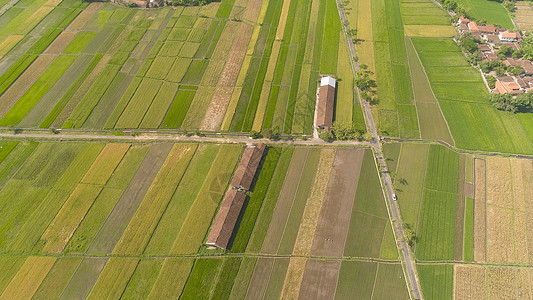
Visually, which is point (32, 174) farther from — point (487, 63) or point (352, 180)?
point (487, 63)

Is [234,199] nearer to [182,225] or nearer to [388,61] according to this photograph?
[182,225]

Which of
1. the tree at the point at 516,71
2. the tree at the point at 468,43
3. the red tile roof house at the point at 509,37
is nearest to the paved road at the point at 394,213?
the tree at the point at 468,43

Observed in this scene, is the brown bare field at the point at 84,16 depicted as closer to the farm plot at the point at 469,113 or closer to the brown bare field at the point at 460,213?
the farm plot at the point at 469,113

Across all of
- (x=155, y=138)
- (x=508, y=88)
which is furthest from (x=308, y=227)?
(x=508, y=88)

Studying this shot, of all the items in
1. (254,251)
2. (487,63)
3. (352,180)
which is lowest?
(254,251)

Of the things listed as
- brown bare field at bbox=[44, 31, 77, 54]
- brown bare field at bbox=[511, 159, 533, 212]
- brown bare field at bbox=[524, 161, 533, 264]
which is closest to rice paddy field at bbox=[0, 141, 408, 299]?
brown bare field at bbox=[524, 161, 533, 264]

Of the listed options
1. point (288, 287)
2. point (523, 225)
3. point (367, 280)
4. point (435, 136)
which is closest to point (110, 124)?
point (288, 287)
